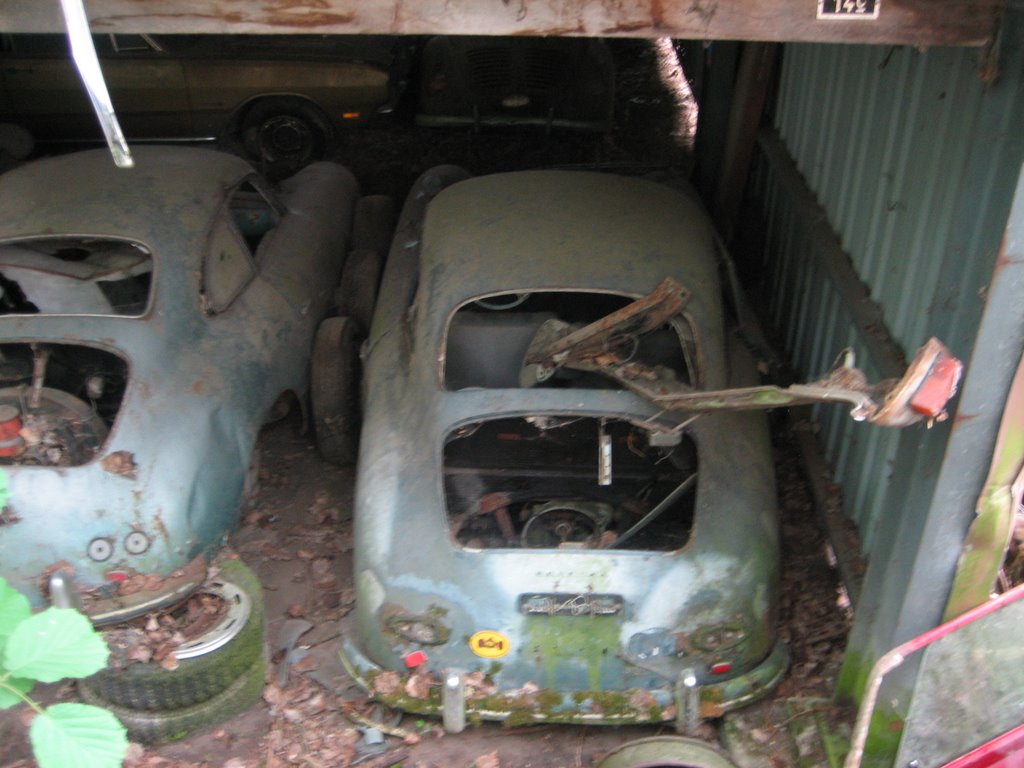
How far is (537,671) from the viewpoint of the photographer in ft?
11.9

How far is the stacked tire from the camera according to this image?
3777mm

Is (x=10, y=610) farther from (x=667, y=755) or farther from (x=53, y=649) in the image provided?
(x=667, y=755)

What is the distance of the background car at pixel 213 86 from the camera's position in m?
7.96

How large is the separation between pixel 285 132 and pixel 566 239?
4862 millimetres

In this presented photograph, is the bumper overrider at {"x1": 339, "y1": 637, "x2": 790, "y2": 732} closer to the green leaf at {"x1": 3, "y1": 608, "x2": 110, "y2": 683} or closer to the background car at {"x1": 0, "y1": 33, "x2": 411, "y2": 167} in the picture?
the green leaf at {"x1": 3, "y1": 608, "x2": 110, "y2": 683}

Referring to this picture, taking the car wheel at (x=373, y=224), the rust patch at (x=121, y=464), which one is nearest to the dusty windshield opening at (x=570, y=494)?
the rust patch at (x=121, y=464)

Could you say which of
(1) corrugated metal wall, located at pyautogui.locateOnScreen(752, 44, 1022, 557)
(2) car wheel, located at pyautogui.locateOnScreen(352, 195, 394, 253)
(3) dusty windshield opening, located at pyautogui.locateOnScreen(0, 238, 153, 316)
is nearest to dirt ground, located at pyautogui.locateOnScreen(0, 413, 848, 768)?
(1) corrugated metal wall, located at pyautogui.locateOnScreen(752, 44, 1022, 557)

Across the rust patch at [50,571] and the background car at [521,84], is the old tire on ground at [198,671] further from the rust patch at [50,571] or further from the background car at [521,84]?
the background car at [521,84]

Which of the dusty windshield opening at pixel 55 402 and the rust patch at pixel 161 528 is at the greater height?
the dusty windshield opening at pixel 55 402

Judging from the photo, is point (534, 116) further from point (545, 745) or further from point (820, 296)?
point (545, 745)

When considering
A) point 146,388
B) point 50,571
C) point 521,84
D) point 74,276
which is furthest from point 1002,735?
point 521,84

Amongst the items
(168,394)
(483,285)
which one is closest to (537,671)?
(483,285)

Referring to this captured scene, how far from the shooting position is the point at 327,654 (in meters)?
4.34

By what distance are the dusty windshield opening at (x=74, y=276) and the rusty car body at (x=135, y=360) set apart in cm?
1
